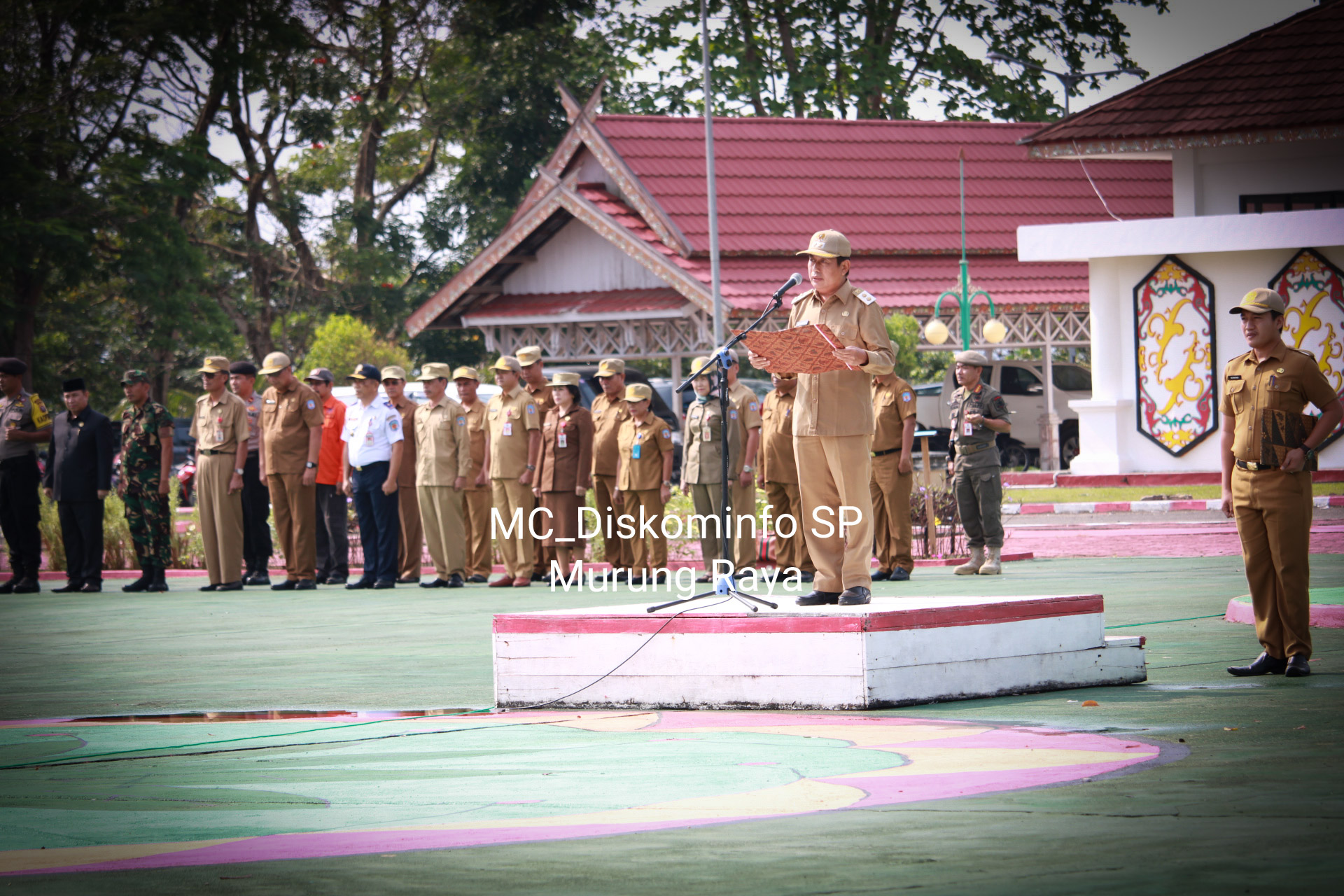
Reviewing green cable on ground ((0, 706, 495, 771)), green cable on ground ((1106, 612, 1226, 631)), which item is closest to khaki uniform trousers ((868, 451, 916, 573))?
green cable on ground ((1106, 612, 1226, 631))

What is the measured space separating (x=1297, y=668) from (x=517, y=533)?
30.4 ft

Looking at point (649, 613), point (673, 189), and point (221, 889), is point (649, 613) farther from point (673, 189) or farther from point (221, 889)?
point (673, 189)

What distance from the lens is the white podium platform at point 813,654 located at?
7191 millimetres

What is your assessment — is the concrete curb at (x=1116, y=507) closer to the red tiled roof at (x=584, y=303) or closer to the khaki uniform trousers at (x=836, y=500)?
the red tiled roof at (x=584, y=303)

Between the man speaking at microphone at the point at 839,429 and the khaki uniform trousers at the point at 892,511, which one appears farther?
the khaki uniform trousers at the point at 892,511

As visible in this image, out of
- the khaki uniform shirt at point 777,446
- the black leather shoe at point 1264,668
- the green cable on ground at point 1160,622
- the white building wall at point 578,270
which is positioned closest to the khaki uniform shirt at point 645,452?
the khaki uniform shirt at point 777,446

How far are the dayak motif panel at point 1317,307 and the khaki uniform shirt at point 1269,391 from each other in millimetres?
16482

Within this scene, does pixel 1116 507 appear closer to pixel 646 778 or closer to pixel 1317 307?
pixel 1317 307

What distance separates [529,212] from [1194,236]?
40.3ft

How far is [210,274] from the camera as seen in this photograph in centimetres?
4078

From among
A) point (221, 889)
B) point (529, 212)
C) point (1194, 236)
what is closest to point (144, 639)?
point (221, 889)

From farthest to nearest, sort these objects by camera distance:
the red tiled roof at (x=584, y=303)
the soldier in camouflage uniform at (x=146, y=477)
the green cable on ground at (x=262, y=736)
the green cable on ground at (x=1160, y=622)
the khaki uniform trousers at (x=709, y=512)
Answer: the red tiled roof at (x=584, y=303) → the soldier in camouflage uniform at (x=146, y=477) → the khaki uniform trousers at (x=709, y=512) → the green cable on ground at (x=1160, y=622) → the green cable on ground at (x=262, y=736)

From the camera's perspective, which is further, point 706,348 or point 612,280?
point 612,280

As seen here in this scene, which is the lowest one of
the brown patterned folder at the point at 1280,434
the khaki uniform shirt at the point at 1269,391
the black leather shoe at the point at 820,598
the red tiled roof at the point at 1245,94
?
the black leather shoe at the point at 820,598
